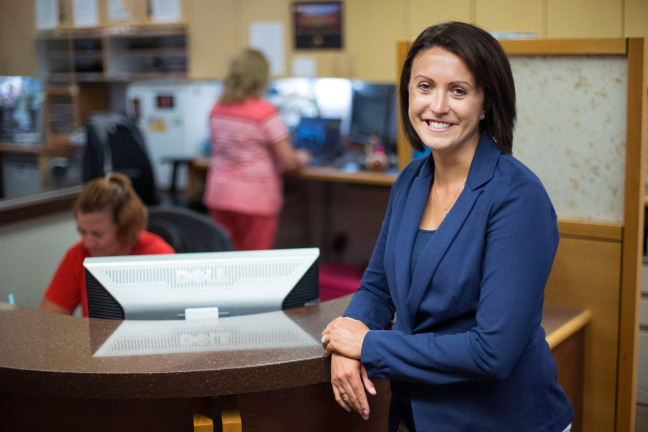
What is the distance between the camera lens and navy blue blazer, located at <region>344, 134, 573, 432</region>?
122cm

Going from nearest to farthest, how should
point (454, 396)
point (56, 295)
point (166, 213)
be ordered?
point (454, 396) → point (56, 295) → point (166, 213)

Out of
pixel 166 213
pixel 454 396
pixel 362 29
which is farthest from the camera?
pixel 362 29

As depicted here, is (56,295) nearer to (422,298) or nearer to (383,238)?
(383,238)

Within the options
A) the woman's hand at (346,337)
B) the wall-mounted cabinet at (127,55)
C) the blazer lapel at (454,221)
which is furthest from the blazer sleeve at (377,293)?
the wall-mounted cabinet at (127,55)

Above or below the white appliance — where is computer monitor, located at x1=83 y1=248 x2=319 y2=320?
below

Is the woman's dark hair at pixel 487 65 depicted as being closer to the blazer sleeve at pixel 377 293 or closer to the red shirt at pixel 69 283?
the blazer sleeve at pixel 377 293

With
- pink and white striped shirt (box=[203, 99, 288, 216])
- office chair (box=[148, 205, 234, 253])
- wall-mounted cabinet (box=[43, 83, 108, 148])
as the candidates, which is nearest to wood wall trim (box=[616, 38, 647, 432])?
office chair (box=[148, 205, 234, 253])

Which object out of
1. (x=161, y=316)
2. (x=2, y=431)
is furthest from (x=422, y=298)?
(x=2, y=431)

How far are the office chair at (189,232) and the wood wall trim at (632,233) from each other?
1.35 metres

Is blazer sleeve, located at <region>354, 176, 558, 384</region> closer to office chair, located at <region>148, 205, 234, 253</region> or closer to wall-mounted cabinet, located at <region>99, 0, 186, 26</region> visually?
office chair, located at <region>148, 205, 234, 253</region>

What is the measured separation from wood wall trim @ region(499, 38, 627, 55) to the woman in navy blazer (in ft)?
Answer: 2.57

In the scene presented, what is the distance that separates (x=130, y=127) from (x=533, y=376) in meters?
3.71

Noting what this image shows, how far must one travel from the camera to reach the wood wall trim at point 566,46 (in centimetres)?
196

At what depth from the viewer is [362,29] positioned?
15.9ft
